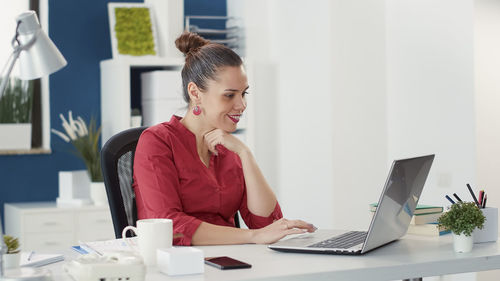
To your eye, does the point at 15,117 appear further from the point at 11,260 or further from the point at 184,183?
the point at 11,260

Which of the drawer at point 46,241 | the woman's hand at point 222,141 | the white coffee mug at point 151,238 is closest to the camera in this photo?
the white coffee mug at point 151,238

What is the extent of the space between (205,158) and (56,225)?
73.0 inches

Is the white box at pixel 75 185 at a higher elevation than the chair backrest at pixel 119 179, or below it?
below

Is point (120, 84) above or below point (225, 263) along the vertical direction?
above

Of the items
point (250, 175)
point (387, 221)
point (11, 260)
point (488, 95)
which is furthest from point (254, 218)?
point (488, 95)

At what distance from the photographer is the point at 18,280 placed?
55.9 inches

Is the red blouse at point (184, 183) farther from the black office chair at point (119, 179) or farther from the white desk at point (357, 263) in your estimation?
the white desk at point (357, 263)

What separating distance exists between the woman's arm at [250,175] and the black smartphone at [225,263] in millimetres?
647

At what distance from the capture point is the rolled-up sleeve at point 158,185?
6.79 feet

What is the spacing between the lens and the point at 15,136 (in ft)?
14.1

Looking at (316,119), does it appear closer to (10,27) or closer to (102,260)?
(10,27)

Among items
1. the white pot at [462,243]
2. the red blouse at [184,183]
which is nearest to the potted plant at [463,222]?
the white pot at [462,243]

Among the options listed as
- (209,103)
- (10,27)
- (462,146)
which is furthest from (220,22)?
(209,103)

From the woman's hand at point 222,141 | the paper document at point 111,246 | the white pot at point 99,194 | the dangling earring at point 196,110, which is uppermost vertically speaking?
the dangling earring at point 196,110
